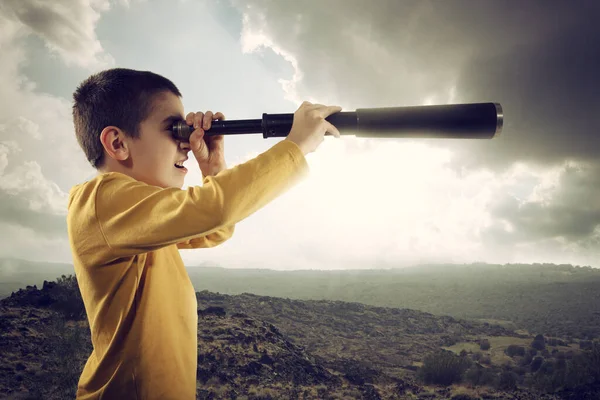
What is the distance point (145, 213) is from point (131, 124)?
54 centimetres

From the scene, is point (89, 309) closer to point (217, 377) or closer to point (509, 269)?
point (217, 377)

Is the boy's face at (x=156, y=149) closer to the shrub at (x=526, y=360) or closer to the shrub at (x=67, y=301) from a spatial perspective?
the shrub at (x=67, y=301)

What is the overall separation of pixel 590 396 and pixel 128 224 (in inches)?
1051

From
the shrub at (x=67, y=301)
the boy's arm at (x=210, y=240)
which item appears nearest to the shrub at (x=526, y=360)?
the shrub at (x=67, y=301)

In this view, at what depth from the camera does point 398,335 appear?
41.0 metres

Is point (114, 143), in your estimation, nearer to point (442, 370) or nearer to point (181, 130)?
point (181, 130)

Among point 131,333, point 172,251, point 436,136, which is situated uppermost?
point 436,136

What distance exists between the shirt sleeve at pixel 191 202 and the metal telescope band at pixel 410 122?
10.4 inches

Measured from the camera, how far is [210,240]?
2061mm

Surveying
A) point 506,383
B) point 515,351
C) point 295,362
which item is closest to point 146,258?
point 295,362

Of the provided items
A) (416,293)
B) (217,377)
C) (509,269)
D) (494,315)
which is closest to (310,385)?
(217,377)

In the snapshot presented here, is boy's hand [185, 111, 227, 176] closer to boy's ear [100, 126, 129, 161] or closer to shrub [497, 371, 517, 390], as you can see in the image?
boy's ear [100, 126, 129, 161]

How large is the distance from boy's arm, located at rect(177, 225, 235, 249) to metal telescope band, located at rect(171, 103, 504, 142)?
729mm

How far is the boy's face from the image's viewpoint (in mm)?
1447
